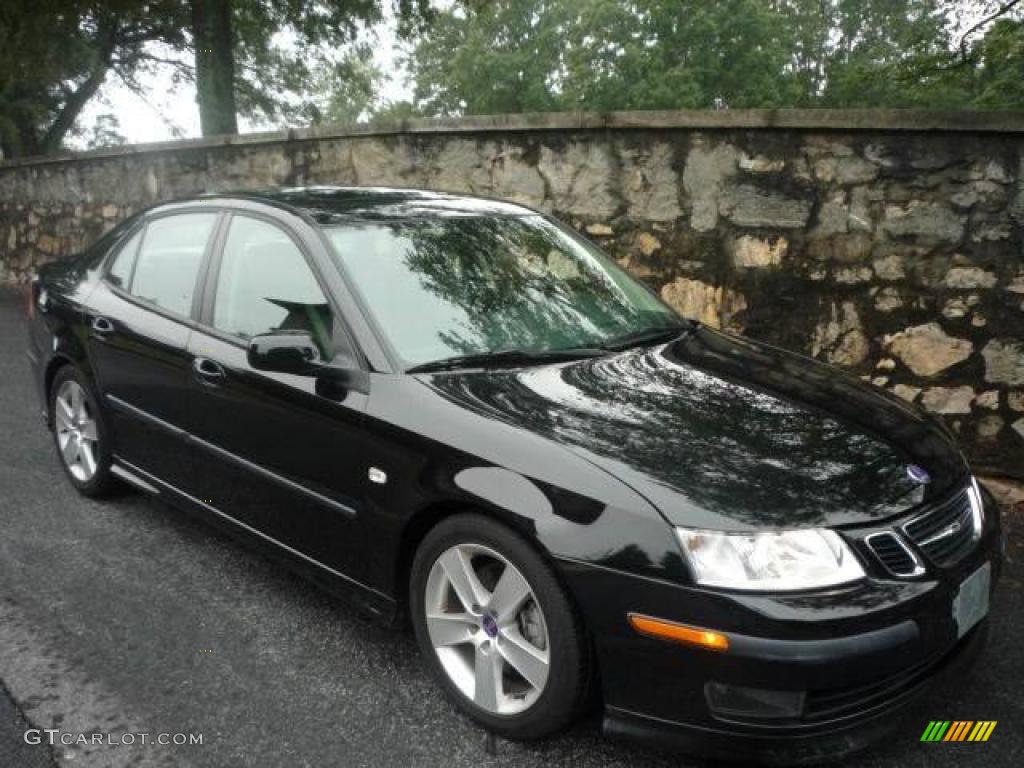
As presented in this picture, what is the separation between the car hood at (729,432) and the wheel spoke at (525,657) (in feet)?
1.84

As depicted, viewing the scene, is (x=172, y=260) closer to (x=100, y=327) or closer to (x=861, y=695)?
(x=100, y=327)

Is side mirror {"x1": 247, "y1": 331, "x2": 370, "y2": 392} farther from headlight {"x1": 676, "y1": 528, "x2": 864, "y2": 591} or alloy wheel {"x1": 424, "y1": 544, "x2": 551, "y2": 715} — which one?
headlight {"x1": 676, "y1": 528, "x2": 864, "y2": 591}

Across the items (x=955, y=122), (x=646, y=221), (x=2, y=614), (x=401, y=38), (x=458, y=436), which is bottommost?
(x=2, y=614)

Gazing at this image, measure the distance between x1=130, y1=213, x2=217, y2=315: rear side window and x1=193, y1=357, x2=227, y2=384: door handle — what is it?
31 cm

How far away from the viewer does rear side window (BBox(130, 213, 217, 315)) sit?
11.9 ft

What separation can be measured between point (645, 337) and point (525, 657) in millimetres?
1343

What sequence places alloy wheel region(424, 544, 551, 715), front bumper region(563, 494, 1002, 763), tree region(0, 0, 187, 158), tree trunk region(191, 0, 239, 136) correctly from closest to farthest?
front bumper region(563, 494, 1002, 763) → alloy wheel region(424, 544, 551, 715) → tree region(0, 0, 187, 158) → tree trunk region(191, 0, 239, 136)

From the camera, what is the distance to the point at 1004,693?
2.76 m

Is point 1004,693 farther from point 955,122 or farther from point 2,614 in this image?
point 2,614

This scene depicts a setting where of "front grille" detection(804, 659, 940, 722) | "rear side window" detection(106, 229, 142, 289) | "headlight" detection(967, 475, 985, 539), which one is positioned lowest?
"front grille" detection(804, 659, 940, 722)

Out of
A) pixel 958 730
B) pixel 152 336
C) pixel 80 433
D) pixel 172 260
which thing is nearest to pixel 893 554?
pixel 958 730

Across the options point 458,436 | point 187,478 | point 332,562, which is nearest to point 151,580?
point 187,478

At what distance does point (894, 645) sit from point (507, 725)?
3.45 feet

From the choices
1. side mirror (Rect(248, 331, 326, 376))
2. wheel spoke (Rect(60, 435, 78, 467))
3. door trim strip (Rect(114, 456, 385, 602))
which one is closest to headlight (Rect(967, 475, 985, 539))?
door trim strip (Rect(114, 456, 385, 602))
